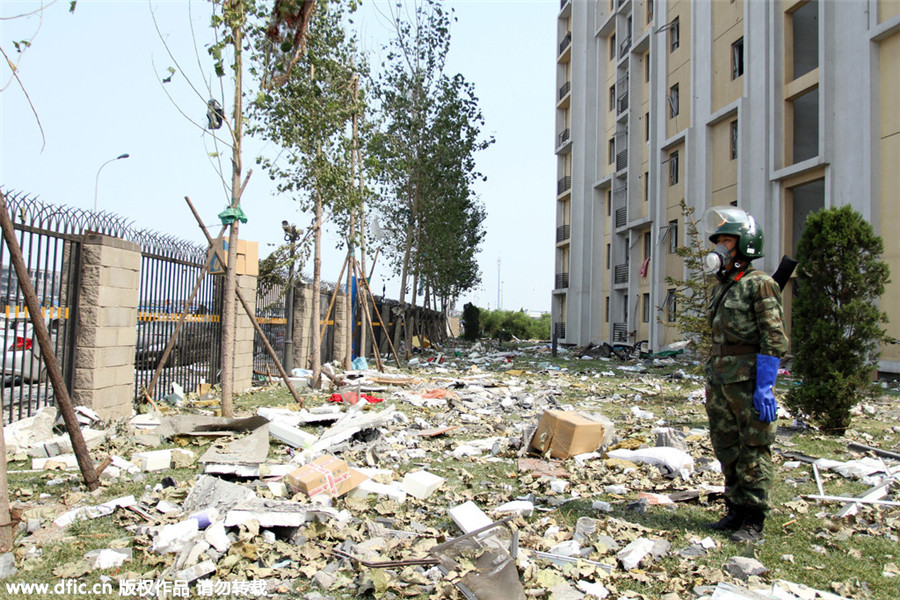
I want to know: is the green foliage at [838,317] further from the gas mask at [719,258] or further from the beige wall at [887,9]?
the beige wall at [887,9]

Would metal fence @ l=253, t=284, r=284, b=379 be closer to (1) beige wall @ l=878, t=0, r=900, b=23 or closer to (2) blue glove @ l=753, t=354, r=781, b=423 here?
(2) blue glove @ l=753, t=354, r=781, b=423

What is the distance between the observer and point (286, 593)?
3039 mm

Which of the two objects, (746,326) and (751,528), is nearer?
(751,528)

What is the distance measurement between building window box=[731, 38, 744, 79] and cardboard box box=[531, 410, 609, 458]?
18.0 metres

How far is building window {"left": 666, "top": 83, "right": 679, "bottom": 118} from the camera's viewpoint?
24.3 m

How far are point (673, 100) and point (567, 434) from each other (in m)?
22.1

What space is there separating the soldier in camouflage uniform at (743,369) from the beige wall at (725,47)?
59.9 ft

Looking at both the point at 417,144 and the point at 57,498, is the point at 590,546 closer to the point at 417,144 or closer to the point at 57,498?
the point at 57,498

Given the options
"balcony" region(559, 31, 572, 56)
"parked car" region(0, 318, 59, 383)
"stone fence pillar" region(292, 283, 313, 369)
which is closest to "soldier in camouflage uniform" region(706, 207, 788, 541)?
"parked car" region(0, 318, 59, 383)

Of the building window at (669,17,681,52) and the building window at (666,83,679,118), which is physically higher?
the building window at (669,17,681,52)

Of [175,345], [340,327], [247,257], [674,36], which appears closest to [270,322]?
[247,257]

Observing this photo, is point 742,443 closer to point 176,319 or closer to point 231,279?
point 231,279

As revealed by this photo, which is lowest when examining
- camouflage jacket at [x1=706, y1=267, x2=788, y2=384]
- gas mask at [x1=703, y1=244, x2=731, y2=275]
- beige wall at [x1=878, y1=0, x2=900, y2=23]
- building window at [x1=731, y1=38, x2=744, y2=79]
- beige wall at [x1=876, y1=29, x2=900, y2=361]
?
camouflage jacket at [x1=706, y1=267, x2=788, y2=384]

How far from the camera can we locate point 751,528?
3.83 meters
